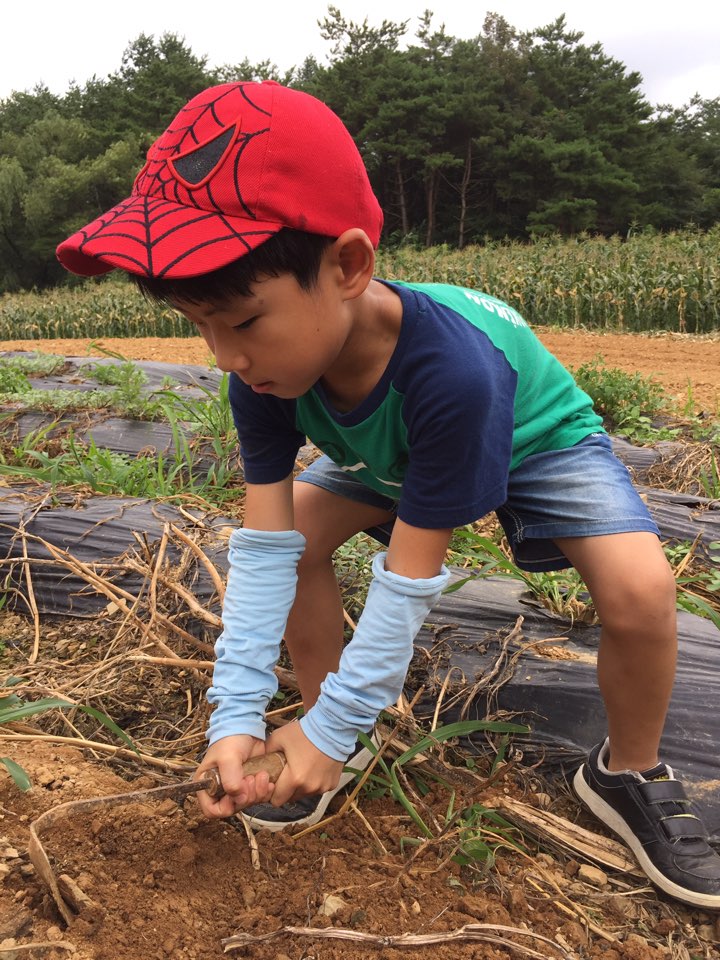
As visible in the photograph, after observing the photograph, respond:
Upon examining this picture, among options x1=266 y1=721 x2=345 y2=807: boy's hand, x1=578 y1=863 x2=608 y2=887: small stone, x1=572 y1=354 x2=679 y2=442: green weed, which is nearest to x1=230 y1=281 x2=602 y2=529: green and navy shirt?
x1=266 y1=721 x2=345 y2=807: boy's hand

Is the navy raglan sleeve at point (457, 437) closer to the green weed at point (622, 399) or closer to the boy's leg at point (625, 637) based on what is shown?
the boy's leg at point (625, 637)

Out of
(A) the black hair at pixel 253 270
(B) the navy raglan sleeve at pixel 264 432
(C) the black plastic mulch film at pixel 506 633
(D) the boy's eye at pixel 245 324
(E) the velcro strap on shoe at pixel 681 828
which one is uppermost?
(A) the black hair at pixel 253 270

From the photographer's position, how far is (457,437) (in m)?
1.04

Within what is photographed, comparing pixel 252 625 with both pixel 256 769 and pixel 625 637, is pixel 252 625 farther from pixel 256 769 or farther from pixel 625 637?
pixel 625 637

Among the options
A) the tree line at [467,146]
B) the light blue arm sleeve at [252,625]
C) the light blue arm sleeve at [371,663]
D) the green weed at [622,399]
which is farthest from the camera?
the tree line at [467,146]

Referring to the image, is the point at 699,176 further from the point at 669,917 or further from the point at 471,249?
the point at 669,917

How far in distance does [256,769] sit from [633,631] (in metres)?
0.62

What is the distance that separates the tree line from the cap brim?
24583 mm

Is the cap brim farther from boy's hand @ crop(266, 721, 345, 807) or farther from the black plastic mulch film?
the black plastic mulch film

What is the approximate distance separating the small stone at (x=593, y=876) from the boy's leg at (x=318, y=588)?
54 cm

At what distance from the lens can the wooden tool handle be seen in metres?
1.06

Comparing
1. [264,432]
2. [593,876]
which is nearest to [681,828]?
[593,876]

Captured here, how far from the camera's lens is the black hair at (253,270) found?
2.96ft

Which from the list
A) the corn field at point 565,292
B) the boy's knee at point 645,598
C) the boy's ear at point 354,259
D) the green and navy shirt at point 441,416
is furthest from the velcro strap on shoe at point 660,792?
the corn field at point 565,292
